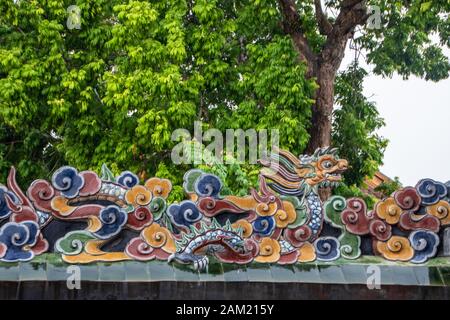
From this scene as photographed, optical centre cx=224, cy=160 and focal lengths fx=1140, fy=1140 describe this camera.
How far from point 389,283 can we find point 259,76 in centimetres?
749

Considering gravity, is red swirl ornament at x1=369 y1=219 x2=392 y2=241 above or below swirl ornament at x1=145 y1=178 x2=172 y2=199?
below

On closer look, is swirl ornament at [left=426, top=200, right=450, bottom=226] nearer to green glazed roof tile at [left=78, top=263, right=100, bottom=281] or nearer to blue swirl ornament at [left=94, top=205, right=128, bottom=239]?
blue swirl ornament at [left=94, top=205, right=128, bottom=239]

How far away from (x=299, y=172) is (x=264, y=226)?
0.89 meters

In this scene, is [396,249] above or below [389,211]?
below

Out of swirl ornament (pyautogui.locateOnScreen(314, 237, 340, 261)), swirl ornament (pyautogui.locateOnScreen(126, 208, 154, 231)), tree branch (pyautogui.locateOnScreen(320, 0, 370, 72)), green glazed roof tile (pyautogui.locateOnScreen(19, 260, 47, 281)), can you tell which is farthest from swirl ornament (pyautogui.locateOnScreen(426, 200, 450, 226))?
tree branch (pyautogui.locateOnScreen(320, 0, 370, 72))

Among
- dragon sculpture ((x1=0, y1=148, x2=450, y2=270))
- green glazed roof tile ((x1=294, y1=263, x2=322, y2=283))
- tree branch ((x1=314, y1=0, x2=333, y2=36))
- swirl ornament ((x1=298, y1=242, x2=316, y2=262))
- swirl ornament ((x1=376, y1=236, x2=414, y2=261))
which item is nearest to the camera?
dragon sculpture ((x1=0, y1=148, x2=450, y2=270))

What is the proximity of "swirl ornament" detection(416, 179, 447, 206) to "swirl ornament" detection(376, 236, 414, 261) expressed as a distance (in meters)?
0.54

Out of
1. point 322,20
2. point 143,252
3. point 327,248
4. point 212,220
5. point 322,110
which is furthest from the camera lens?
point 322,20

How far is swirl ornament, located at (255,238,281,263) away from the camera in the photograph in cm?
1288

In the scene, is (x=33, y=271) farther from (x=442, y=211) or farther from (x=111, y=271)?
(x=442, y=211)

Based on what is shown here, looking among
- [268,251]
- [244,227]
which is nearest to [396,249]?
[268,251]

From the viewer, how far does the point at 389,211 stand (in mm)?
13180
